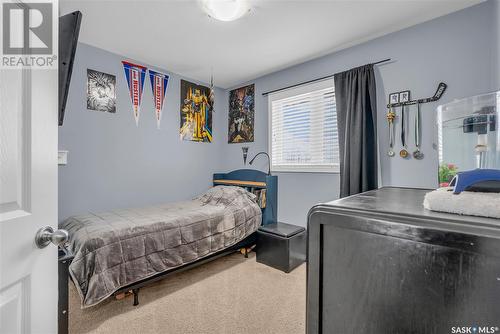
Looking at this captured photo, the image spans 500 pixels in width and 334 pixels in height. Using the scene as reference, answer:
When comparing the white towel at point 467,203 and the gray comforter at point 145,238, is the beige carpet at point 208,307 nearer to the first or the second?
the gray comforter at point 145,238

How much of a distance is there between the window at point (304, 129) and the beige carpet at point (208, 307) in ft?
4.36

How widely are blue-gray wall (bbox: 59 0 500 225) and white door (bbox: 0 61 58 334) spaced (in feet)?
6.58

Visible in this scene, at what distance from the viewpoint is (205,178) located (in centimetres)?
373

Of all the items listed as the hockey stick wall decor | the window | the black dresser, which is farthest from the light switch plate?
the hockey stick wall decor

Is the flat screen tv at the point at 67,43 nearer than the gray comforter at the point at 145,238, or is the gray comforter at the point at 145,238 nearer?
the flat screen tv at the point at 67,43

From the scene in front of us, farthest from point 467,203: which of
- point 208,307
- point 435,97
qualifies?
point 435,97

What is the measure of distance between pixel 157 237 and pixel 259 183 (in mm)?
1625

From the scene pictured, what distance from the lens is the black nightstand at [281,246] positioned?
249 cm

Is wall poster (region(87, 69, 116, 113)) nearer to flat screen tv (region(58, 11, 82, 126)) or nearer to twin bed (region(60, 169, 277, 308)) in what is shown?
twin bed (region(60, 169, 277, 308))

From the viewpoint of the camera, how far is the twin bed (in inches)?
66.6

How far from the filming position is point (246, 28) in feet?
7.16

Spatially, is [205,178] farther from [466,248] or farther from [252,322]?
[466,248]

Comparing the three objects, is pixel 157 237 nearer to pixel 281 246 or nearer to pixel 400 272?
pixel 281 246

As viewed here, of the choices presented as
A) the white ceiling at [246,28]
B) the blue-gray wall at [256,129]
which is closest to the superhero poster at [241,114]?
the blue-gray wall at [256,129]
